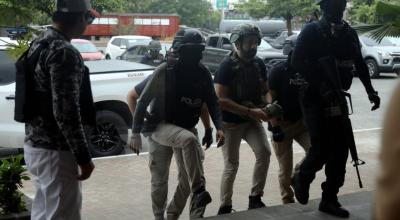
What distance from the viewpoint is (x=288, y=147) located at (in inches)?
229

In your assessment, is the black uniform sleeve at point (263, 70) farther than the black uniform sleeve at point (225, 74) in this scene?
Yes

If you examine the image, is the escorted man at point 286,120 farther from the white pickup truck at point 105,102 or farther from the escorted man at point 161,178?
the white pickup truck at point 105,102

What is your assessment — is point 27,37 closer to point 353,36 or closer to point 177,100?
point 177,100

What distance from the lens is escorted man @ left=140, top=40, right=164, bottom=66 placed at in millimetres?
7083

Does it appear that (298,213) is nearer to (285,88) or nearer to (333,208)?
(333,208)

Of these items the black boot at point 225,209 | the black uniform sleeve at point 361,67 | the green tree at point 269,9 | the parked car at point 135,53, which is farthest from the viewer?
the green tree at point 269,9

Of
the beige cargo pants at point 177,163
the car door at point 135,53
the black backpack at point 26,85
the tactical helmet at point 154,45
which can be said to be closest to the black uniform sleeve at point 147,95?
the beige cargo pants at point 177,163

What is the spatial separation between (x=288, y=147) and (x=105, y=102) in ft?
11.1

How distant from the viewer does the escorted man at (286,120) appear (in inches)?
218

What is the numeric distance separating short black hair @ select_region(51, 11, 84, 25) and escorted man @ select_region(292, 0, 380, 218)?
212 centimetres

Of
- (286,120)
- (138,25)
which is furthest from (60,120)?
(138,25)

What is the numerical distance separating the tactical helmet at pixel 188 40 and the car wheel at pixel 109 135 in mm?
2752

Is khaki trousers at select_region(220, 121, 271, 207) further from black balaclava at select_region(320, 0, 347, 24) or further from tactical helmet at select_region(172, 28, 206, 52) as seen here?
black balaclava at select_region(320, 0, 347, 24)

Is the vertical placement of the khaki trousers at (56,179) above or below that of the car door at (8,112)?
above
